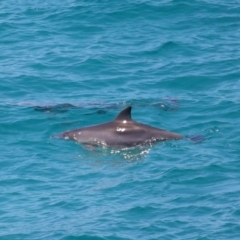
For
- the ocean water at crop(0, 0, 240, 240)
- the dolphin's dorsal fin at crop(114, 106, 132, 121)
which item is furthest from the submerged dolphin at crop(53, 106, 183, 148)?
the ocean water at crop(0, 0, 240, 240)

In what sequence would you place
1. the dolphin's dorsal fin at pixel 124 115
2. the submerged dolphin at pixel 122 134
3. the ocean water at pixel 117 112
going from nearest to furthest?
the ocean water at pixel 117 112
the dolphin's dorsal fin at pixel 124 115
the submerged dolphin at pixel 122 134

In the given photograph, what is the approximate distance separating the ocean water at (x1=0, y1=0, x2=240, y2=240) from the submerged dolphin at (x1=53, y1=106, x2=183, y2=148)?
0.35 meters

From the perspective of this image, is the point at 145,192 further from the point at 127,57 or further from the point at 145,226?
the point at 127,57

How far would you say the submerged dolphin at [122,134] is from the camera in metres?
20.4

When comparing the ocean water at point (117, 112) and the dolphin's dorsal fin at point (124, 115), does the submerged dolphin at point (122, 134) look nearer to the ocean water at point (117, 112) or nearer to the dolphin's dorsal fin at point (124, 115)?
the dolphin's dorsal fin at point (124, 115)

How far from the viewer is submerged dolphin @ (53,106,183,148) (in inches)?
803

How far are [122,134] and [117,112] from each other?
2335 millimetres

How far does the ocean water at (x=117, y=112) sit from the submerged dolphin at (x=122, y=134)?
0.35 m

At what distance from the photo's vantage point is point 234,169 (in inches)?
734

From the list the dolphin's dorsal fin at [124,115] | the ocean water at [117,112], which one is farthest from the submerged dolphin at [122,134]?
the ocean water at [117,112]

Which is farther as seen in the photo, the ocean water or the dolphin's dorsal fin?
the dolphin's dorsal fin

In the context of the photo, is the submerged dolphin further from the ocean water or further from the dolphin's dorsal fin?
the ocean water

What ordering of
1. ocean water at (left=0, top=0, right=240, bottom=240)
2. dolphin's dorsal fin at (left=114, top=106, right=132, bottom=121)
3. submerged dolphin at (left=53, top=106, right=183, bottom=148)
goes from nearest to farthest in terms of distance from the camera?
ocean water at (left=0, top=0, right=240, bottom=240) < dolphin's dorsal fin at (left=114, top=106, right=132, bottom=121) < submerged dolphin at (left=53, top=106, right=183, bottom=148)

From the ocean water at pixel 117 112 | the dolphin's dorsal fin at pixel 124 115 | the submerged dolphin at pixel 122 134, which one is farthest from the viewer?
the submerged dolphin at pixel 122 134
